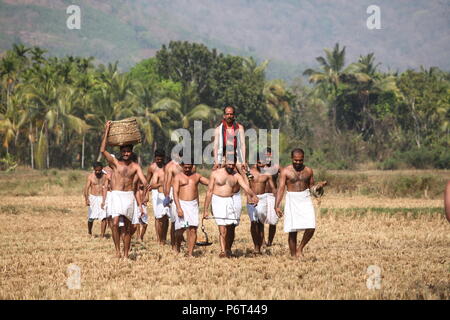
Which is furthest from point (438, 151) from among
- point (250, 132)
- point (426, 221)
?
point (426, 221)

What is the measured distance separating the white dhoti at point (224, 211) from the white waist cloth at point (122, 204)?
143 cm

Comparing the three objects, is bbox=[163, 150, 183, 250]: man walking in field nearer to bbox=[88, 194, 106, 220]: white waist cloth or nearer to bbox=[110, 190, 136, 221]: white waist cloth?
bbox=[110, 190, 136, 221]: white waist cloth

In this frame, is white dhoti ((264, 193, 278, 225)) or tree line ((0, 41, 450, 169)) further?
tree line ((0, 41, 450, 169))

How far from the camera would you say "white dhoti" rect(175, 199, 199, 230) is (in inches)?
499

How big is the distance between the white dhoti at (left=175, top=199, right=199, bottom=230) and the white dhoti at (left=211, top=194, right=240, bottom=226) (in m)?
0.40

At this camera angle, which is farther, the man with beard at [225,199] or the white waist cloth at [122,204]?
the man with beard at [225,199]

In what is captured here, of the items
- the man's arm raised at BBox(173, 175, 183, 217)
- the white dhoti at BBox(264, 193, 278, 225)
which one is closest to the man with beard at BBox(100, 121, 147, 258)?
the man's arm raised at BBox(173, 175, 183, 217)

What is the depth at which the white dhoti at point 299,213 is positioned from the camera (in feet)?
40.0

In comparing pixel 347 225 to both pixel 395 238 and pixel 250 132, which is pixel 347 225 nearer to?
pixel 395 238

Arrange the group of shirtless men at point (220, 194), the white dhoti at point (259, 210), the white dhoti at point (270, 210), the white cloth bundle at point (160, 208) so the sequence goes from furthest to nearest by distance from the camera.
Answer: the white cloth bundle at point (160, 208), the white dhoti at point (270, 210), the white dhoti at point (259, 210), the group of shirtless men at point (220, 194)

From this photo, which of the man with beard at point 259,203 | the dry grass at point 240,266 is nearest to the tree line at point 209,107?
the dry grass at point 240,266

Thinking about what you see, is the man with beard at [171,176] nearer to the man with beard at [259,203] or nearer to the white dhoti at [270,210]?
the man with beard at [259,203]

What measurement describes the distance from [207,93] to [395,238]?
44645mm

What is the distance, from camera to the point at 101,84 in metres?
56.6
